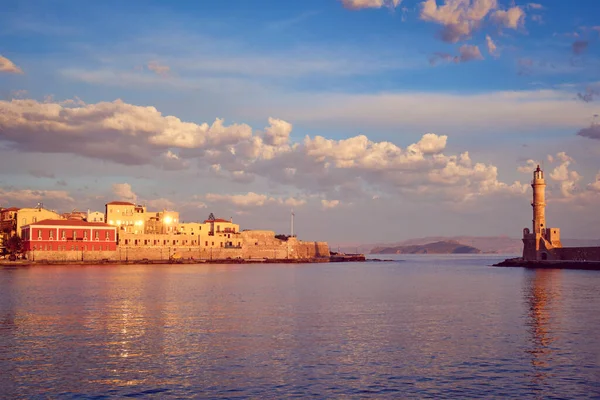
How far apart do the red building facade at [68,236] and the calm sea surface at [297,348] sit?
68.1 m

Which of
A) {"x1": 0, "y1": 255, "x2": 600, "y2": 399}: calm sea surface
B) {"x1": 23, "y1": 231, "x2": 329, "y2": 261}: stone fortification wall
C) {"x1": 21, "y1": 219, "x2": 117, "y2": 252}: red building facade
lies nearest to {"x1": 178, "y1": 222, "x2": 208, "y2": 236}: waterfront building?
{"x1": 23, "y1": 231, "x2": 329, "y2": 261}: stone fortification wall

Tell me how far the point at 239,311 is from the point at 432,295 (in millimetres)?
20662

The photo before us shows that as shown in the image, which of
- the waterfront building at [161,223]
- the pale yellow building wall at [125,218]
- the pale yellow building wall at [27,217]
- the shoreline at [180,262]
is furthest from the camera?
the waterfront building at [161,223]

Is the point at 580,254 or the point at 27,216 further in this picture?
the point at 27,216

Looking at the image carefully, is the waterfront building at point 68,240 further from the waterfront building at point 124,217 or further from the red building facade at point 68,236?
the waterfront building at point 124,217

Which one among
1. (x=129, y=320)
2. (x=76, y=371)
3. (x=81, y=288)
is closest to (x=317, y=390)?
(x=76, y=371)

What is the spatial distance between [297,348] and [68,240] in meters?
97.9

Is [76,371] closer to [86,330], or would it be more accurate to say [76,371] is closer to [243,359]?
[243,359]

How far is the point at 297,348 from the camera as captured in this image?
87.1ft

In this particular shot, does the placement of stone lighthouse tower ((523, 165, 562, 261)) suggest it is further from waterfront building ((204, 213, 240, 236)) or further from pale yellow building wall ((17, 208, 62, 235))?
pale yellow building wall ((17, 208, 62, 235))

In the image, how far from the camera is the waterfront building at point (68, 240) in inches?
4395

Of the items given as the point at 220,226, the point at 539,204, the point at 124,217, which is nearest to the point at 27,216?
the point at 124,217

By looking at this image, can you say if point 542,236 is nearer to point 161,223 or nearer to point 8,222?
point 161,223

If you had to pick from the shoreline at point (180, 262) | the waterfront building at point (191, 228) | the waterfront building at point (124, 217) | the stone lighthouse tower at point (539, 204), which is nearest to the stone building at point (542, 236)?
the stone lighthouse tower at point (539, 204)
